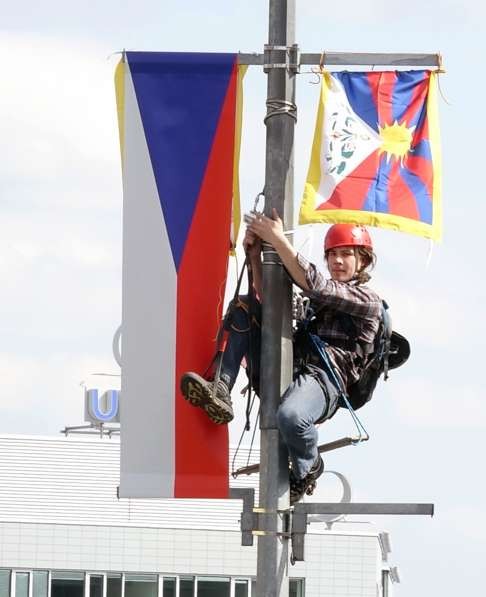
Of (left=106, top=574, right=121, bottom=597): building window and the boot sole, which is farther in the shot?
(left=106, top=574, right=121, bottom=597): building window

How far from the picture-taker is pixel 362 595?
5509 cm

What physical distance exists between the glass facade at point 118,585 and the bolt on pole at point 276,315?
43.1 meters

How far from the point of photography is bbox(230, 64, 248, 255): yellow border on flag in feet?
33.7

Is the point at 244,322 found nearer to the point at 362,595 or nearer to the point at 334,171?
the point at 334,171

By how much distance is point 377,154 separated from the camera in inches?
398

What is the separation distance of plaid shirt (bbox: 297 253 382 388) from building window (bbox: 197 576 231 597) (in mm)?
44172

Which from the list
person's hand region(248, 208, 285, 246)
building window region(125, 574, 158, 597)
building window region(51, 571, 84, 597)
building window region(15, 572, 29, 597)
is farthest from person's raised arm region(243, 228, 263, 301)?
building window region(125, 574, 158, 597)

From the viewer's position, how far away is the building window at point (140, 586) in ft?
176

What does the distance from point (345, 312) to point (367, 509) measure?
1070 millimetres

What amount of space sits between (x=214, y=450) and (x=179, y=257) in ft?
3.19

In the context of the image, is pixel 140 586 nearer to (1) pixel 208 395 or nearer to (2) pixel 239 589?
(2) pixel 239 589

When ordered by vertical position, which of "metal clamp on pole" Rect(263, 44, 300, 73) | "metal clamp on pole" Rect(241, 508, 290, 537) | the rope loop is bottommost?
"metal clamp on pole" Rect(241, 508, 290, 537)

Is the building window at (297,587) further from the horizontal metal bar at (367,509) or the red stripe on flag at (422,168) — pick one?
the horizontal metal bar at (367,509)

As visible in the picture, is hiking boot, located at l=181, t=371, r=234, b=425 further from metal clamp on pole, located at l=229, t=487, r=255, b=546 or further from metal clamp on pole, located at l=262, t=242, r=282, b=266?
metal clamp on pole, located at l=262, t=242, r=282, b=266
